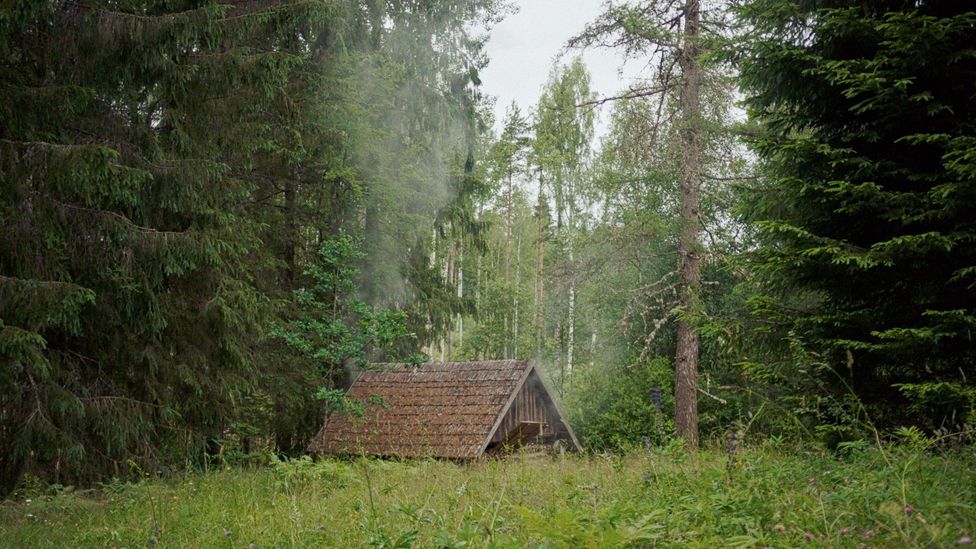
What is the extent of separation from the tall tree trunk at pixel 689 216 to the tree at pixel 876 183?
6391 millimetres

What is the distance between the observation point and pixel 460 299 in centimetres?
2177

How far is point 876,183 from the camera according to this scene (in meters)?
7.83

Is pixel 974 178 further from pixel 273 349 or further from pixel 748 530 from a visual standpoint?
pixel 273 349

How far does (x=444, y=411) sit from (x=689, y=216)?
21.6 ft

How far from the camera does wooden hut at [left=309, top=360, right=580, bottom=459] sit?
52.5 ft

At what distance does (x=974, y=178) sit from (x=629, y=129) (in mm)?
9652

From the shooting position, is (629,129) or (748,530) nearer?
(748,530)

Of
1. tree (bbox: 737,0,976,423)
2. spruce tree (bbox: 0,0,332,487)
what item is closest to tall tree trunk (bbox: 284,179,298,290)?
spruce tree (bbox: 0,0,332,487)

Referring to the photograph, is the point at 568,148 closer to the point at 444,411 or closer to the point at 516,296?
the point at 516,296

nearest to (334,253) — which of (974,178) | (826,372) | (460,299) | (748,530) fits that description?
(460,299)

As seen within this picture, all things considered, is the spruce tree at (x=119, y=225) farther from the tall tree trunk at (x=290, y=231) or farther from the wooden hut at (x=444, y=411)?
the tall tree trunk at (x=290, y=231)

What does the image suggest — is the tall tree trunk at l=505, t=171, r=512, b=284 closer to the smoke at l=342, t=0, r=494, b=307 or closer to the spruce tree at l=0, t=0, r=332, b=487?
the smoke at l=342, t=0, r=494, b=307

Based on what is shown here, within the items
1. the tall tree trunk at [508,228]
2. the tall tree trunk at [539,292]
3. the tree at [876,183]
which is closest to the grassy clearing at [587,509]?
the tree at [876,183]

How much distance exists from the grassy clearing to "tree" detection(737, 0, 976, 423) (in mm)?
2140
